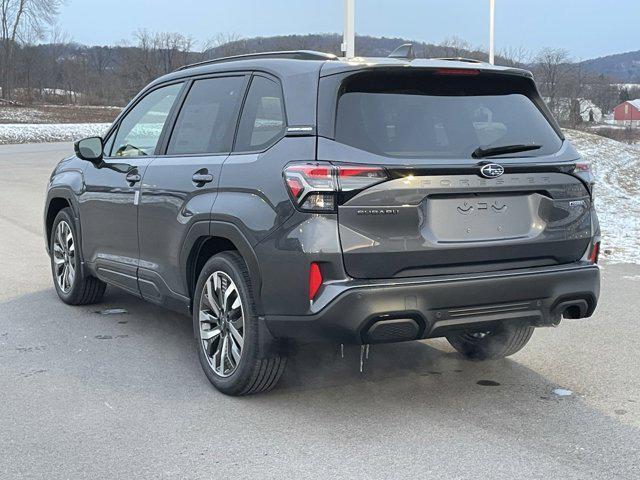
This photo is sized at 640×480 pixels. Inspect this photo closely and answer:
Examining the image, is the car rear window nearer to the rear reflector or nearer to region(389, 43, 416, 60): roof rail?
region(389, 43, 416, 60): roof rail

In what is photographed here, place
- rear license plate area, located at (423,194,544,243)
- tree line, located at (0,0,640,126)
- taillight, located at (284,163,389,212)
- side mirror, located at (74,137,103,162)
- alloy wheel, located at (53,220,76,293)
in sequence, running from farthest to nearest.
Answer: tree line, located at (0,0,640,126), alloy wheel, located at (53,220,76,293), side mirror, located at (74,137,103,162), rear license plate area, located at (423,194,544,243), taillight, located at (284,163,389,212)

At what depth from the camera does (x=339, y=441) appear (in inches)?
151

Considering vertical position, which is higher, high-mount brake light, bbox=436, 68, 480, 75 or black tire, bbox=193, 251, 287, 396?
high-mount brake light, bbox=436, 68, 480, 75

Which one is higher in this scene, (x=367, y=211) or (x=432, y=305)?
(x=367, y=211)

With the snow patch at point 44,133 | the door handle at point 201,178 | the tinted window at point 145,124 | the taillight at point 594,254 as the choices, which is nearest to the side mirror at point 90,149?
the tinted window at point 145,124

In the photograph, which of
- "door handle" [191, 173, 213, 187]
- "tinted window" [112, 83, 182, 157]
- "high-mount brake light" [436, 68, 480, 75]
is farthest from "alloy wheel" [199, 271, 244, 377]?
"high-mount brake light" [436, 68, 480, 75]

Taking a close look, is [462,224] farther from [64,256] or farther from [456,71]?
[64,256]

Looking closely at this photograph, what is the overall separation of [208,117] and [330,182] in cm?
143

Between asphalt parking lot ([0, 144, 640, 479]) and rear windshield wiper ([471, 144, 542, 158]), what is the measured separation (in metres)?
1.36

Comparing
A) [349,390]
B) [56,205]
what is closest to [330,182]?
[349,390]

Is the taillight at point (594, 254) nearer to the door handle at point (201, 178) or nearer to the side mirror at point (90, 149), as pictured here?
the door handle at point (201, 178)

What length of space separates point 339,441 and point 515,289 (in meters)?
1.16

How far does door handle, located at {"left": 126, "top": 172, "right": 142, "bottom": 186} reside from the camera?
5.29 meters

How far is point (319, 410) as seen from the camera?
4.27m
